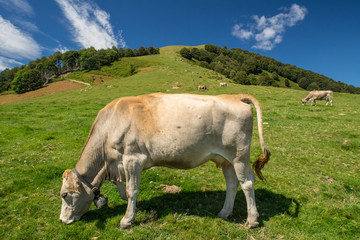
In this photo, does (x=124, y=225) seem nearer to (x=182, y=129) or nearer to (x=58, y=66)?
(x=182, y=129)

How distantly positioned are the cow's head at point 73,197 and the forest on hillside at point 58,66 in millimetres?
70722

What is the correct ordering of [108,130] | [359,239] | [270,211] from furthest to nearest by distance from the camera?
[270,211] → [108,130] → [359,239]

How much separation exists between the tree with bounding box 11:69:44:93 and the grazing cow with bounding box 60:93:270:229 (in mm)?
70843

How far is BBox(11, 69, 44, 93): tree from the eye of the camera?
56844 millimetres

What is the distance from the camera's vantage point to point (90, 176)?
14.3 ft

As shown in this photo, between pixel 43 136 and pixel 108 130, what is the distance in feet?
29.1

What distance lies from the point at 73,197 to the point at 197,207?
120 inches

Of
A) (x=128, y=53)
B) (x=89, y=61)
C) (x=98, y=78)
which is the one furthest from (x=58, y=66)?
(x=98, y=78)

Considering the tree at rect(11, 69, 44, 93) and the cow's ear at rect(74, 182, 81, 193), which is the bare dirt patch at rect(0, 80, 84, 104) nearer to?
the tree at rect(11, 69, 44, 93)

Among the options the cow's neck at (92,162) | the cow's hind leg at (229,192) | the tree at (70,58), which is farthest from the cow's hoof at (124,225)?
the tree at (70,58)

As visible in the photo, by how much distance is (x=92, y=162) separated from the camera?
14.1 feet

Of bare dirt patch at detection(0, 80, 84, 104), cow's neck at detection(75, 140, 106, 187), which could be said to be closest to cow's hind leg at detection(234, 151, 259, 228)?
cow's neck at detection(75, 140, 106, 187)

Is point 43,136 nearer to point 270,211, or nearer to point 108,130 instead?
point 108,130

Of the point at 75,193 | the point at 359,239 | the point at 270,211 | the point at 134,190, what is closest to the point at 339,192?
the point at 359,239
